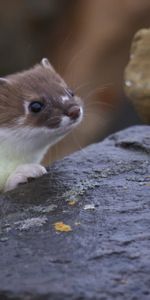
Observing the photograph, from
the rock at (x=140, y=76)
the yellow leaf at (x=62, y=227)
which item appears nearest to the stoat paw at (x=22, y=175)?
the yellow leaf at (x=62, y=227)

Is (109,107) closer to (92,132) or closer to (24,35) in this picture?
(92,132)

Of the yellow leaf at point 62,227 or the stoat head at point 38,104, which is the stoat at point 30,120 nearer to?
the stoat head at point 38,104

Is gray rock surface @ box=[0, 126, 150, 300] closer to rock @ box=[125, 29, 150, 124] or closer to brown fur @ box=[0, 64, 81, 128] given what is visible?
brown fur @ box=[0, 64, 81, 128]

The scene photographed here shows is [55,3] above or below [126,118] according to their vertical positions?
above

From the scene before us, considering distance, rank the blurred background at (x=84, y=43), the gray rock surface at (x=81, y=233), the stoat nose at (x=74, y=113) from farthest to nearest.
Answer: the blurred background at (x=84, y=43)
the stoat nose at (x=74, y=113)
the gray rock surface at (x=81, y=233)

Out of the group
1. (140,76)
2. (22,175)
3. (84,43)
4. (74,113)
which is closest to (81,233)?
(22,175)

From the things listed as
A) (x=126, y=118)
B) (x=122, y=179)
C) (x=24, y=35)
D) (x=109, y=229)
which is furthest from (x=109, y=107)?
(x=109, y=229)
